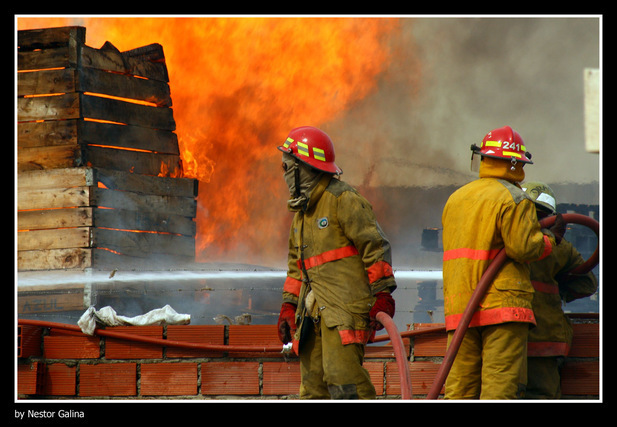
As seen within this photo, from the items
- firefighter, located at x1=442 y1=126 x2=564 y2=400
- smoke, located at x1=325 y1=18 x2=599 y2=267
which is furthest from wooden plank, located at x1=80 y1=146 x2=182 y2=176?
firefighter, located at x1=442 y1=126 x2=564 y2=400

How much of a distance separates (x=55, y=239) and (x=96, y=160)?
785 mm

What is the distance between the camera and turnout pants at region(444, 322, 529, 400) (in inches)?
159

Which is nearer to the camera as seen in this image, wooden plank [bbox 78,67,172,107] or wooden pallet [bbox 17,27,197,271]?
wooden pallet [bbox 17,27,197,271]

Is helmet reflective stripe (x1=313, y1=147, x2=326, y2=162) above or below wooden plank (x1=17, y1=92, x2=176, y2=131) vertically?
below

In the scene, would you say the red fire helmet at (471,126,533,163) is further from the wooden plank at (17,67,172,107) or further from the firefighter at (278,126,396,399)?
the wooden plank at (17,67,172,107)

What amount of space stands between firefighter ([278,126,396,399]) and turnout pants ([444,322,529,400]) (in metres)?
0.50

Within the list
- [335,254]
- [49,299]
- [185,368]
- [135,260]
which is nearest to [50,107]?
[135,260]

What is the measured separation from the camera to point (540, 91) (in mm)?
7285

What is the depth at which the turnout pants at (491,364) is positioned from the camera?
4051mm

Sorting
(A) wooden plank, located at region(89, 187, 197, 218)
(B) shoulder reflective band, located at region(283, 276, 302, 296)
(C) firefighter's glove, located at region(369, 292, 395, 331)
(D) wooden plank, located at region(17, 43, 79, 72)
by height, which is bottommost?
(C) firefighter's glove, located at region(369, 292, 395, 331)

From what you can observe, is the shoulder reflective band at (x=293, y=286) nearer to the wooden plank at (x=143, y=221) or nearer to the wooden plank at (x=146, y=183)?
the wooden plank at (x=143, y=221)

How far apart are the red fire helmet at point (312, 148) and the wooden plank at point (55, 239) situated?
2859 millimetres

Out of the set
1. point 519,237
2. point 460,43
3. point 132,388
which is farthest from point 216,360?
point 460,43

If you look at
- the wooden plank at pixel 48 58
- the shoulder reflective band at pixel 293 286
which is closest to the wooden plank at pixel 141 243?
the wooden plank at pixel 48 58
